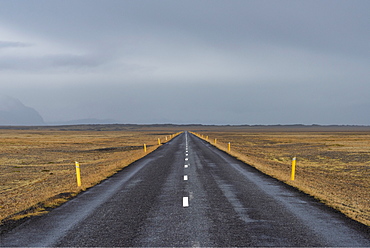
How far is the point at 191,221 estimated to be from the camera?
7520mm

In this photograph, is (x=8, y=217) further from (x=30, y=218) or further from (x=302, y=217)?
(x=302, y=217)

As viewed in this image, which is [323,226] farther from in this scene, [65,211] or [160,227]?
[65,211]

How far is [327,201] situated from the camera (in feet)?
32.9

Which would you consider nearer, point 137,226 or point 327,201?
point 137,226

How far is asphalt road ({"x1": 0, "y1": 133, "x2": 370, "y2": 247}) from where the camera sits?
6176 mm

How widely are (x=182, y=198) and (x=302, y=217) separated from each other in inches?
151

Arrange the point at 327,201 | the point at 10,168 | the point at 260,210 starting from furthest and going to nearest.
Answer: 1. the point at 10,168
2. the point at 327,201
3. the point at 260,210

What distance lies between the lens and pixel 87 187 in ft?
42.7

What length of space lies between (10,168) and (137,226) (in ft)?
70.7

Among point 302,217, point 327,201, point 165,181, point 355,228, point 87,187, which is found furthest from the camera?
point 165,181

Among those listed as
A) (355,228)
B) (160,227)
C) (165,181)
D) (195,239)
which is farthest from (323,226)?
(165,181)

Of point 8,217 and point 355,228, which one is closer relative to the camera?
point 355,228

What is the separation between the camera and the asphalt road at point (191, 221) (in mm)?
6176

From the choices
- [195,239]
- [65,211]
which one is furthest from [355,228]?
[65,211]
